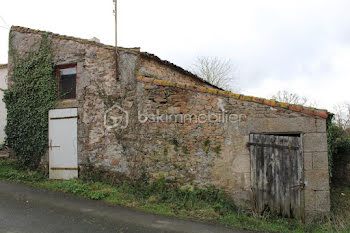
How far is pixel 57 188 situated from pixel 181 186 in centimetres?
365

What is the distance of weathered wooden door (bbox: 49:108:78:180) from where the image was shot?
756cm

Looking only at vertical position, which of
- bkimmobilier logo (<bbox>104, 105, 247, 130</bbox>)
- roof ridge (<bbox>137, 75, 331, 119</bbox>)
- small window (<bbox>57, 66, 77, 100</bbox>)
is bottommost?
bkimmobilier logo (<bbox>104, 105, 247, 130</bbox>)

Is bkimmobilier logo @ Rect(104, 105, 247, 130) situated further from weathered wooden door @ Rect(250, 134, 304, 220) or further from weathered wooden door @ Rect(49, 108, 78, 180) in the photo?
weathered wooden door @ Rect(49, 108, 78, 180)

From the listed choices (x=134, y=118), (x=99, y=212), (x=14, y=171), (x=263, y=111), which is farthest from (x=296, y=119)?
(x=14, y=171)

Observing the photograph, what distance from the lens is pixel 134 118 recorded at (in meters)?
6.79

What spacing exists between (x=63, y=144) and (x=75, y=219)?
3575 millimetres

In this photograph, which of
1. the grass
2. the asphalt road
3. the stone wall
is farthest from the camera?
the stone wall

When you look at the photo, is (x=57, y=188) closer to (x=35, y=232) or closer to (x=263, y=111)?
(x=35, y=232)

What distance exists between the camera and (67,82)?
8086 millimetres

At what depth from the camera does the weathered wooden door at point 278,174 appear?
5172 mm

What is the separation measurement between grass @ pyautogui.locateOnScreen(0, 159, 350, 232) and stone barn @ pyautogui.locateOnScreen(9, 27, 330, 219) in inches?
9.7

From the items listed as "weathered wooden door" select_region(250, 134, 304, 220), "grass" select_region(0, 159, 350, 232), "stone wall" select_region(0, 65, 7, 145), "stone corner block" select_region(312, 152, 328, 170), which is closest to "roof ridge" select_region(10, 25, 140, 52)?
"grass" select_region(0, 159, 350, 232)

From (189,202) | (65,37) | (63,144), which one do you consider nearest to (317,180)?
(189,202)

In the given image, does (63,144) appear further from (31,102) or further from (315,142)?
(315,142)
